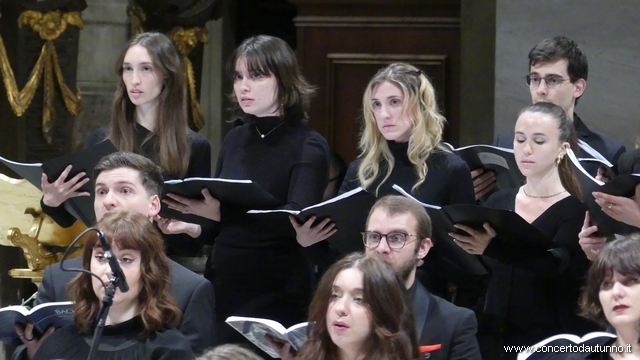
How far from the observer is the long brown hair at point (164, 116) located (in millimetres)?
4113

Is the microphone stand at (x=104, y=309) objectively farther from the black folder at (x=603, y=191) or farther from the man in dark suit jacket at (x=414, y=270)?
the black folder at (x=603, y=191)

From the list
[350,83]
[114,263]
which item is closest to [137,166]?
[114,263]

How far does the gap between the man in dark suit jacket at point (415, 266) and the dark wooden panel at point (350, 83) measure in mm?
3172

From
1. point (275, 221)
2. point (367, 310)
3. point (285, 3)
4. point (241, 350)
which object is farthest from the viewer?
point (285, 3)

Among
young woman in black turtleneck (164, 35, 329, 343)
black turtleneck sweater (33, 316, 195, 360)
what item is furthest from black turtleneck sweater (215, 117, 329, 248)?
→ black turtleneck sweater (33, 316, 195, 360)

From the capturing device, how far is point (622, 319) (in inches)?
120

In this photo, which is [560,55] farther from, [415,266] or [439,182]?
[415,266]

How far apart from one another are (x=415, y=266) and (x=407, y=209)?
18cm

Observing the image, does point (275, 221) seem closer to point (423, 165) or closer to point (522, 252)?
point (423, 165)

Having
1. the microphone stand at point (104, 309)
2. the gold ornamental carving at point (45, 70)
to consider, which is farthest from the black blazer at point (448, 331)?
the gold ornamental carving at point (45, 70)

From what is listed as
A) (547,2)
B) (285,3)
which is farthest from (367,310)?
(285,3)

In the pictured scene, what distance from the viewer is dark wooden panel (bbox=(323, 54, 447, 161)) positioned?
21.9 ft

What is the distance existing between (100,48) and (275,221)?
2.81m

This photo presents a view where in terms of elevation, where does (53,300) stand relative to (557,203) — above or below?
below
